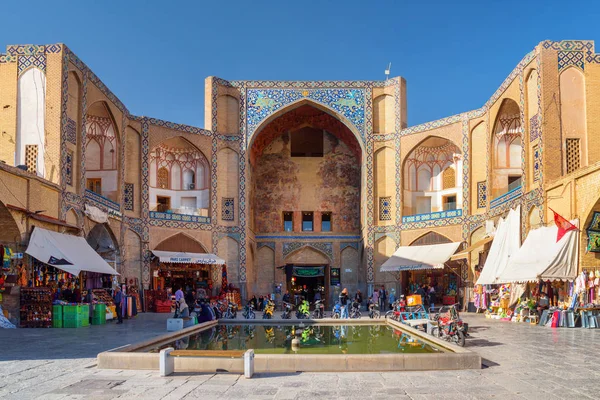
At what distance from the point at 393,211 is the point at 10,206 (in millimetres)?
14960

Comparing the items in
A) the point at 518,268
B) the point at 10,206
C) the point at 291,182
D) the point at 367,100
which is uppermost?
the point at 367,100

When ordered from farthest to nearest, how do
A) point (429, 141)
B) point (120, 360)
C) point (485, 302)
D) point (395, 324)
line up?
point (429, 141), point (485, 302), point (395, 324), point (120, 360)

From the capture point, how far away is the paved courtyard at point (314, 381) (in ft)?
19.0

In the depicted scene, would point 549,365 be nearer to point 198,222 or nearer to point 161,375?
point 161,375

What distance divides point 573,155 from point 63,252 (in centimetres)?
1239

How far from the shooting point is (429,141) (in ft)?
79.2

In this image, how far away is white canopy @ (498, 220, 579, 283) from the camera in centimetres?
1352

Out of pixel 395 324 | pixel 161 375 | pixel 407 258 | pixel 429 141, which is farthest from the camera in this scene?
pixel 429 141

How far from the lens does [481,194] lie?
70.9 ft

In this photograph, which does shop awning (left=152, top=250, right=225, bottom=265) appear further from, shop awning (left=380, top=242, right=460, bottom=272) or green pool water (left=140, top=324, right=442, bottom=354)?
green pool water (left=140, top=324, right=442, bottom=354)

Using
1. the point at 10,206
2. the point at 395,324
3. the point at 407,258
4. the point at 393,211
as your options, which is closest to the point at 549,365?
the point at 395,324

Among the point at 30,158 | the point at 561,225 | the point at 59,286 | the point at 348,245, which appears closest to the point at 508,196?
the point at 561,225

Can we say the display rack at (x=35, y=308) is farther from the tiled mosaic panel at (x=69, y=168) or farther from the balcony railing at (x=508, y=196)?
the balcony railing at (x=508, y=196)

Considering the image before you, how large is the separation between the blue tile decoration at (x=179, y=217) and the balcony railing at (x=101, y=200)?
2.25 meters
